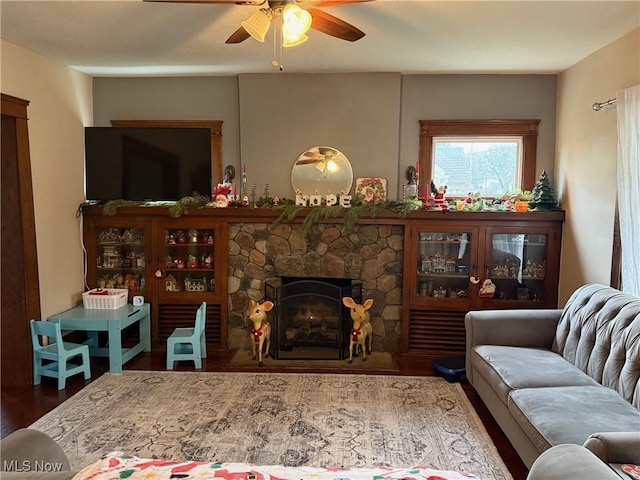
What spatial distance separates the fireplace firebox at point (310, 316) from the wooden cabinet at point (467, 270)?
0.59m

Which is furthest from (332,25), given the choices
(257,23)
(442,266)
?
(442,266)

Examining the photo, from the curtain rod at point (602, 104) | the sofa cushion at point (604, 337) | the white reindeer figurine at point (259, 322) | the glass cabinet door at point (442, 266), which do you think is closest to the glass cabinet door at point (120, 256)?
the white reindeer figurine at point (259, 322)

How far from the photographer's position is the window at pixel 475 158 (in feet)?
14.6

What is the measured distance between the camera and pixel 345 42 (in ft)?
11.3

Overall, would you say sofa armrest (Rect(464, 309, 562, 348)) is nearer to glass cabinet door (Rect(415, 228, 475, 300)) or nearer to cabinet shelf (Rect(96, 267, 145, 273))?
glass cabinet door (Rect(415, 228, 475, 300))

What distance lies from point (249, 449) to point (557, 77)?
4113mm

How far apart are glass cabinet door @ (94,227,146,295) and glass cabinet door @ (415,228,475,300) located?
2666 mm

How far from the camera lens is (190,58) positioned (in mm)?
3887

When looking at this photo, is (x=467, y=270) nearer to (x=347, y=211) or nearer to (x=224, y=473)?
(x=347, y=211)

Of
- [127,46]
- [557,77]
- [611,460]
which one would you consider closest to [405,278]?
[557,77]

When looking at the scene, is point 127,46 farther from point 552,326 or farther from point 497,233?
point 552,326

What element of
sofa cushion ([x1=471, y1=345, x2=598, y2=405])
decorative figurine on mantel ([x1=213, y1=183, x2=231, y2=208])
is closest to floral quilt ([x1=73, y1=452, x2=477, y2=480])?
sofa cushion ([x1=471, y1=345, x2=598, y2=405])

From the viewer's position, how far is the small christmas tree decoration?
4.17m

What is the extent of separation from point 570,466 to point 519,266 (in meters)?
3.08
